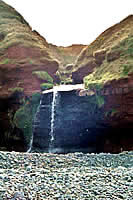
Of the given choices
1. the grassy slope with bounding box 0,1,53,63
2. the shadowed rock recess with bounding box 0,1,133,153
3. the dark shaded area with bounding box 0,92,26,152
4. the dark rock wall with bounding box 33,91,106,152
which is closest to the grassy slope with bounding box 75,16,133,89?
the shadowed rock recess with bounding box 0,1,133,153

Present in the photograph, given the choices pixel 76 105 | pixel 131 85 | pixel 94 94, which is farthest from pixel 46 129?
pixel 131 85

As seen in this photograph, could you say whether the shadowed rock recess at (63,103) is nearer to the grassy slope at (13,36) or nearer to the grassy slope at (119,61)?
the grassy slope at (119,61)

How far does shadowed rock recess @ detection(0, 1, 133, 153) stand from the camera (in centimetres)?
1416

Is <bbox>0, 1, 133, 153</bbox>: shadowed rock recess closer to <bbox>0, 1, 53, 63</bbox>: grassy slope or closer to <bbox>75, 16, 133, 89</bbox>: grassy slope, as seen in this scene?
<bbox>75, 16, 133, 89</bbox>: grassy slope

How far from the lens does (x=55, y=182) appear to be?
5.41 metres

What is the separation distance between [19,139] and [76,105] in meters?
5.45

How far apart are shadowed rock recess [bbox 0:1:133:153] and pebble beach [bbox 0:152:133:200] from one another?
708 cm

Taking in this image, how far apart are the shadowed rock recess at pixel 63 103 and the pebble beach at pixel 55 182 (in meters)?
7.08

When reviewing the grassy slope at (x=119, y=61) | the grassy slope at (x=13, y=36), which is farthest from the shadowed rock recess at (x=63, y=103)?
the grassy slope at (x=13, y=36)

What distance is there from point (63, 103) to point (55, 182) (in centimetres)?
1046

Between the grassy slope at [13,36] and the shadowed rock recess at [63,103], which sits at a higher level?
the grassy slope at [13,36]

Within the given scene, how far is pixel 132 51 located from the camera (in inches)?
598

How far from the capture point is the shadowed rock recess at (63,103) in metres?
14.2

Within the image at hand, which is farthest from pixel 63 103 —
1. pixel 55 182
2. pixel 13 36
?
pixel 55 182
